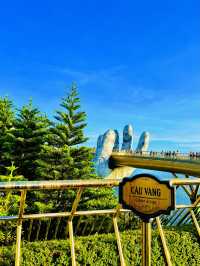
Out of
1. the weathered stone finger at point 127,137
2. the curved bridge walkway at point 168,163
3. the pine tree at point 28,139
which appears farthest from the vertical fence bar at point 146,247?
the weathered stone finger at point 127,137

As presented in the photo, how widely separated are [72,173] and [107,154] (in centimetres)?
1961

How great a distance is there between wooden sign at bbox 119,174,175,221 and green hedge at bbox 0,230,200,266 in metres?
2.82

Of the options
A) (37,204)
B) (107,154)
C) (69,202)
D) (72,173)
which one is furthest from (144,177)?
(107,154)

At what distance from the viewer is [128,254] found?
220 inches

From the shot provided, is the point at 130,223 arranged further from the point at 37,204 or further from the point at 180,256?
the point at 37,204

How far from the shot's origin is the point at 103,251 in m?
5.37

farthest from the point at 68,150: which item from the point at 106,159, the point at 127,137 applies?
the point at 127,137

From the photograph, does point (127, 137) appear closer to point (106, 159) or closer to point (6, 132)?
point (106, 159)

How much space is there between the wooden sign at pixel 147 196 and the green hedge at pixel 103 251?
282 cm

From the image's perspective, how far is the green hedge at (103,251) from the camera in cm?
492

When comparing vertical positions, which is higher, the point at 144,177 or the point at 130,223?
the point at 144,177

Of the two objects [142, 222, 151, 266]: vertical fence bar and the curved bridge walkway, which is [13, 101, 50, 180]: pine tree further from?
[142, 222, 151, 266]: vertical fence bar

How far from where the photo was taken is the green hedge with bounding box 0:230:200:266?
16.1 ft

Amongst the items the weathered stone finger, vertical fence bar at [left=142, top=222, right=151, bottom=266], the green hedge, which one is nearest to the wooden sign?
vertical fence bar at [left=142, top=222, right=151, bottom=266]
